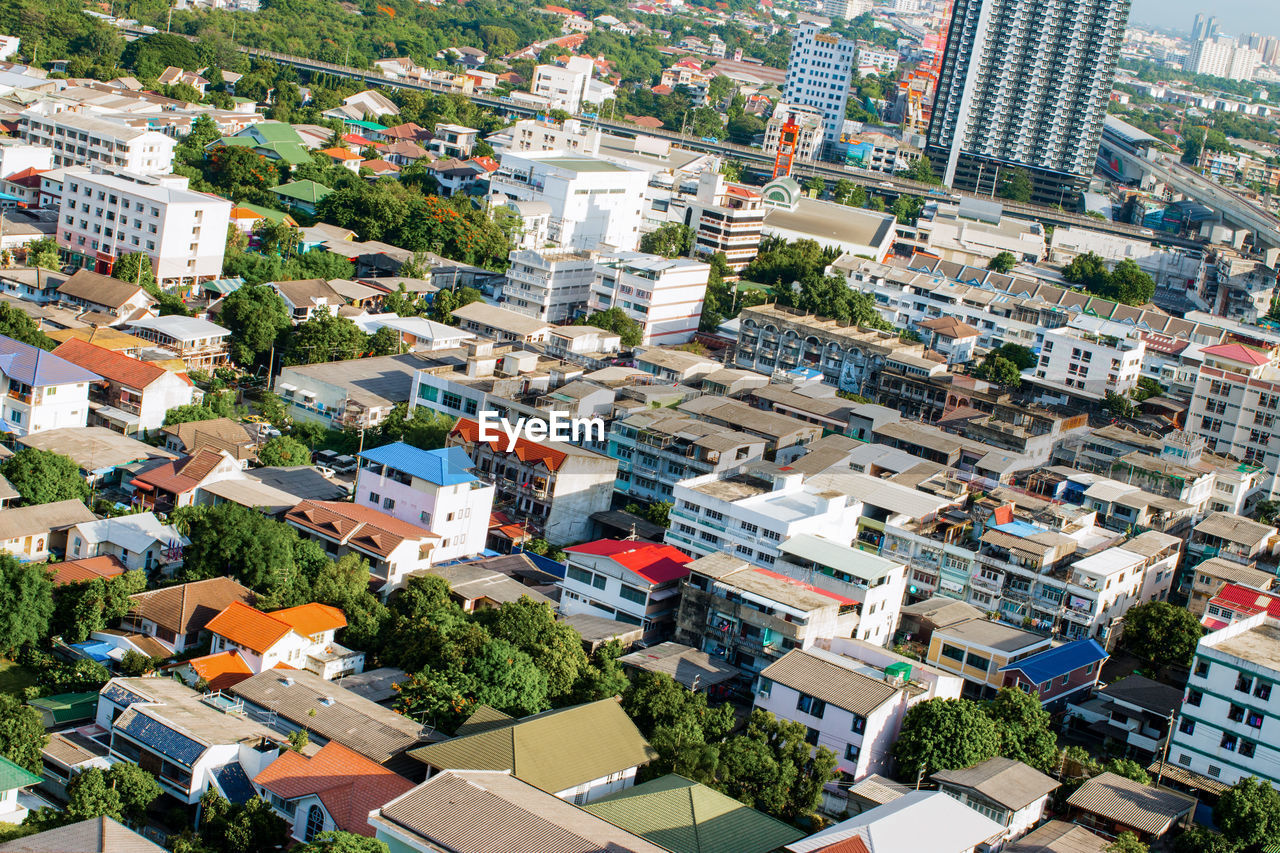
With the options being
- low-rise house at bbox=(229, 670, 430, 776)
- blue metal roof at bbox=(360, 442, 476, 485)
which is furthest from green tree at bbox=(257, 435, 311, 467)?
low-rise house at bbox=(229, 670, 430, 776)

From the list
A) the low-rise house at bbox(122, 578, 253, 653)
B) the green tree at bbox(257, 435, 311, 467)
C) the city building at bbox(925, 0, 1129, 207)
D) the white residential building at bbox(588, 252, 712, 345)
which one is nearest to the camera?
the low-rise house at bbox(122, 578, 253, 653)

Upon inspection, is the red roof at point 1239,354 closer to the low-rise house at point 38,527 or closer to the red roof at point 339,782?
the red roof at point 339,782

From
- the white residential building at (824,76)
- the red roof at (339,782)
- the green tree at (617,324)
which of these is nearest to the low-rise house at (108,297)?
the green tree at (617,324)

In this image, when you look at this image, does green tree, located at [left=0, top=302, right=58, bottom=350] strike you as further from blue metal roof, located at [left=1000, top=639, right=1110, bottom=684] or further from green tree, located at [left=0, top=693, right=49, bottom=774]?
blue metal roof, located at [left=1000, top=639, right=1110, bottom=684]

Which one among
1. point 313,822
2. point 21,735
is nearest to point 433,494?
point 313,822

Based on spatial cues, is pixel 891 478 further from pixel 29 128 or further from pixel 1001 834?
pixel 29 128

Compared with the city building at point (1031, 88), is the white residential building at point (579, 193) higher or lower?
lower

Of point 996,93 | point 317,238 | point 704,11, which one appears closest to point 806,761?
point 317,238
